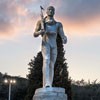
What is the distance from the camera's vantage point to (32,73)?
65875 mm

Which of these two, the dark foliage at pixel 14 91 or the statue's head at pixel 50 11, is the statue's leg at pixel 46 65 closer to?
the statue's head at pixel 50 11

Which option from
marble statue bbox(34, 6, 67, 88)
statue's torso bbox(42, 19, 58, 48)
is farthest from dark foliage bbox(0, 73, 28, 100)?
statue's torso bbox(42, 19, 58, 48)

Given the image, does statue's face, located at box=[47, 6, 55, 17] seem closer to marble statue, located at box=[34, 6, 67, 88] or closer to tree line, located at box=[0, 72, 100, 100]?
marble statue, located at box=[34, 6, 67, 88]

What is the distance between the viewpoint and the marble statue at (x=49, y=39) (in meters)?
18.9

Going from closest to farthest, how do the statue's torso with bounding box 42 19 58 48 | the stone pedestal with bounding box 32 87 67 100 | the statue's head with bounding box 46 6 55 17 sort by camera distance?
1. the stone pedestal with bounding box 32 87 67 100
2. the statue's torso with bounding box 42 19 58 48
3. the statue's head with bounding box 46 6 55 17

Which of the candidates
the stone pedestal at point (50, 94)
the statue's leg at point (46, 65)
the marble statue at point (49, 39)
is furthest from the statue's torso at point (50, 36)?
the stone pedestal at point (50, 94)

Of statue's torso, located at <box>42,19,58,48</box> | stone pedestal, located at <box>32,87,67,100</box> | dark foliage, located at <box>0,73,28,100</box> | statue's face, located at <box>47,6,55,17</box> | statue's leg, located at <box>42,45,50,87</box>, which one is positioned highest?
dark foliage, located at <box>0,73,28,100</box>

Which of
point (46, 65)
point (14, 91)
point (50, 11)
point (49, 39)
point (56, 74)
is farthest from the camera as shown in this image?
point (14, 91)

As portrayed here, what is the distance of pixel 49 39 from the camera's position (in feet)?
62.8

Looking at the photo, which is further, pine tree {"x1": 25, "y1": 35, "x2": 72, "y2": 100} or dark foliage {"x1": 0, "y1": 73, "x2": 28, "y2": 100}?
dark foliage {"x1": 0, "y1": 73, "x2": 28, "y2": 100}

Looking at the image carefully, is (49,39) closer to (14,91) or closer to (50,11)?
(50,11)

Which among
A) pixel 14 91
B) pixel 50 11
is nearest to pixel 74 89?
pixel 14 91

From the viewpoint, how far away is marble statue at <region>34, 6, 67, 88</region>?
744 inches

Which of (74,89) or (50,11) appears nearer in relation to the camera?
(50,11)
